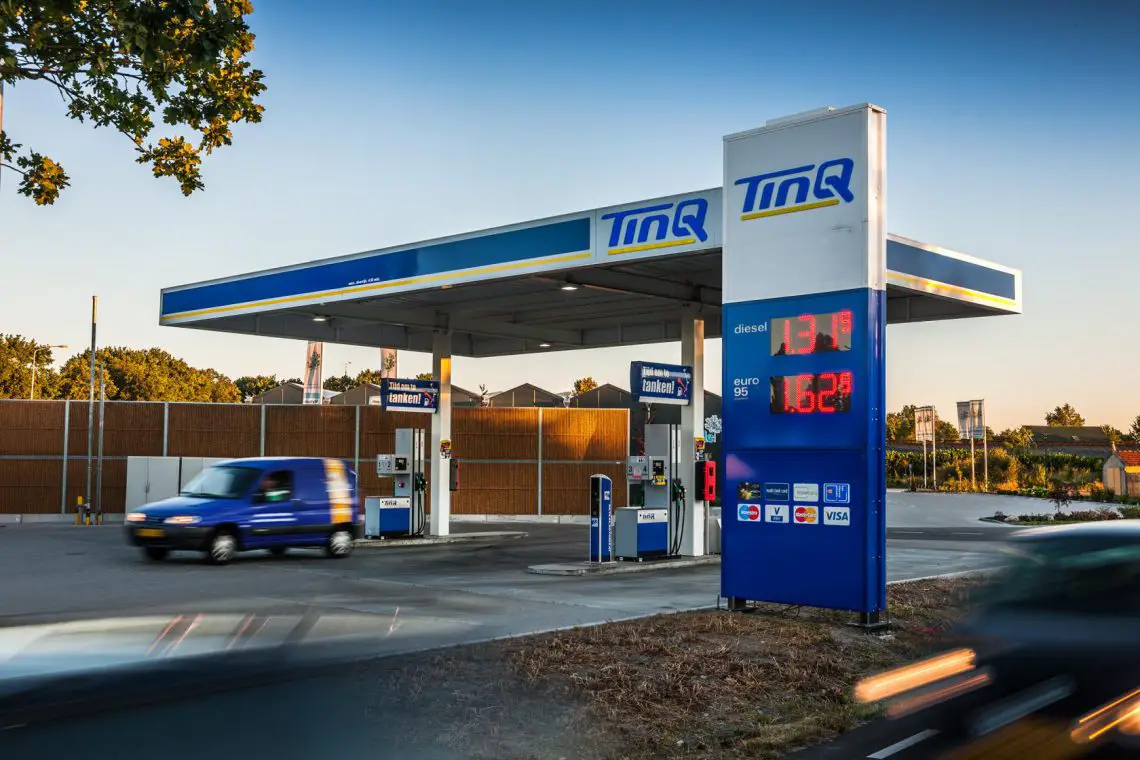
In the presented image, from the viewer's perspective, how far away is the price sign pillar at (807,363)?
11328mm

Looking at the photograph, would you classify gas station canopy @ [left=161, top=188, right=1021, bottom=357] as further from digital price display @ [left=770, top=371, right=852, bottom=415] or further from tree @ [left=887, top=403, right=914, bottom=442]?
tree @ [left=887, top=403, right=914, bottom=442]

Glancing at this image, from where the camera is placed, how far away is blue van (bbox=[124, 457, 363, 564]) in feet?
59.3

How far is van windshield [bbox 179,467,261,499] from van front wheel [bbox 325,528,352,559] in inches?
71.7

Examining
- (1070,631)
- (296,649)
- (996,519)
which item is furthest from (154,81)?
(996,519)

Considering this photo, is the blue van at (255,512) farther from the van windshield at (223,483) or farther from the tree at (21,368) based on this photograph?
the tree at (21,368)

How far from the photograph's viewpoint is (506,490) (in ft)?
103

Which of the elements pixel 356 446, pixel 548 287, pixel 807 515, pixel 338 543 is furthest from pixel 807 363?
pixel 356 446

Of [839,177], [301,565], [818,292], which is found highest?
[839,177]

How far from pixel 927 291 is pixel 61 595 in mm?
12781

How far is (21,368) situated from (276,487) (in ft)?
201

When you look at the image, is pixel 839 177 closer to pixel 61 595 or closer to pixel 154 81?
pixel 154 81

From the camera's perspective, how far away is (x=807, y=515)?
38.4 ft

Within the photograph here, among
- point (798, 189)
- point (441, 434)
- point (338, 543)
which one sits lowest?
point (338, 543)

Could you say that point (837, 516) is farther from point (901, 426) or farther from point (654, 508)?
point (901, 426)
